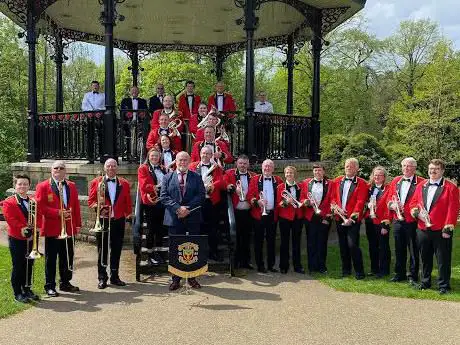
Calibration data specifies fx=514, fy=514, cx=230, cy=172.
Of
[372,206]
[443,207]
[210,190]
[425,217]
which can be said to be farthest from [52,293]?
[443,207]

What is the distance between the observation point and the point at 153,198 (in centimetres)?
758

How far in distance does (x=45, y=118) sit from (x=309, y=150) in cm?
608

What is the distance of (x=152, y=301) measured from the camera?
6.23m

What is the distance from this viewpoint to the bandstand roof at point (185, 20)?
1176 centimetres

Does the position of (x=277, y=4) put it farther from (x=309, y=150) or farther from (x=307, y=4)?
(x=309, y=150)

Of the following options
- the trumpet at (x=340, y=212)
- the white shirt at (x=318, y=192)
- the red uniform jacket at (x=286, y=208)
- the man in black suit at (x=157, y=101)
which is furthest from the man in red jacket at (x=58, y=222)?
the man in black suit at (x=157, y=101)

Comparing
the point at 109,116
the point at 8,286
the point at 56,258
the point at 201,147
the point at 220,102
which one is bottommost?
the point at 8,286

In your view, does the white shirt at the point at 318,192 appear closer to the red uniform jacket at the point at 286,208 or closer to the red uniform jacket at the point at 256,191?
the red uniform jacket at the point at 286,208

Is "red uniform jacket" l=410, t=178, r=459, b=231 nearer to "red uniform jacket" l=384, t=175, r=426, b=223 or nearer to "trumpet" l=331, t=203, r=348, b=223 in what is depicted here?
"red uniform jacket" l=384, t=175, r=426, b=223

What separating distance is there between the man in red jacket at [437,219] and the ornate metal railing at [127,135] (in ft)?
13.8

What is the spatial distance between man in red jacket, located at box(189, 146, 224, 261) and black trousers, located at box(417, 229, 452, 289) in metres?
2.94

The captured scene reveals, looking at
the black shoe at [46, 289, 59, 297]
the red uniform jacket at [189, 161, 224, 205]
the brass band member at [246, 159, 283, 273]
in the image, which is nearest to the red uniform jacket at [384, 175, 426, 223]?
the brass band member at [246, 159, 283, 273]

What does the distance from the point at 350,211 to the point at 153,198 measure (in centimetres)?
290

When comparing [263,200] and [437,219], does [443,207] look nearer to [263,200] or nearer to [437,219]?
[437,219]
